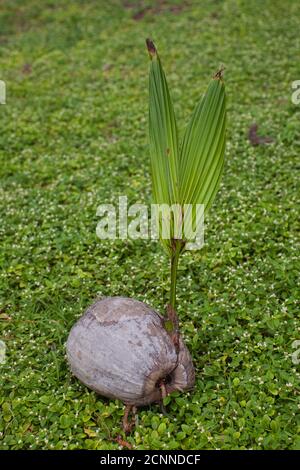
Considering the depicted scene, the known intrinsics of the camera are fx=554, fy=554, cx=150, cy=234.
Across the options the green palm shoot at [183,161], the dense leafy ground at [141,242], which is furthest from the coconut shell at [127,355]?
the green palm shoot at [183,161]

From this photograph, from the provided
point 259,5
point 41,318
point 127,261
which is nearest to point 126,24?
point 259,5

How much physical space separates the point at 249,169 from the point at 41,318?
3.21 meters

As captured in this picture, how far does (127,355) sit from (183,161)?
4.53 feet

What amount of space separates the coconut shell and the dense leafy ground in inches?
6.3

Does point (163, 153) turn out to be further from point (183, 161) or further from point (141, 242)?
point (141, 242)

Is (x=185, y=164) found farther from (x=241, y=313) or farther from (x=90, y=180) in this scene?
(x=90, y=180)

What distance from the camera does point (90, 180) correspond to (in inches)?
271

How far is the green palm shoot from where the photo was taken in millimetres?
3604

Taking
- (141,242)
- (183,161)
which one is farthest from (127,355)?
(141,242)

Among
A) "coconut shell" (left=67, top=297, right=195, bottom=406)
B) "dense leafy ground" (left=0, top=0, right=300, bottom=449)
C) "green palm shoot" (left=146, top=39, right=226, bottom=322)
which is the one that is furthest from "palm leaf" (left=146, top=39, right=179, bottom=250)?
"dense leafy ground" (left=0, top=0, right=300, bottom=449)

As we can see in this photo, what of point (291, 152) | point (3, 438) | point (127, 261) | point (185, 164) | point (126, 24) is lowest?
point (3, 438)

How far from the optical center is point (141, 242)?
18.9ft

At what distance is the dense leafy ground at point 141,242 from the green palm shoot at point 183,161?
1.25 m

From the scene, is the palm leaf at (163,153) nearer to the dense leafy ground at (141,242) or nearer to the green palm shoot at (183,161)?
the green palm shoot at (183,161)
